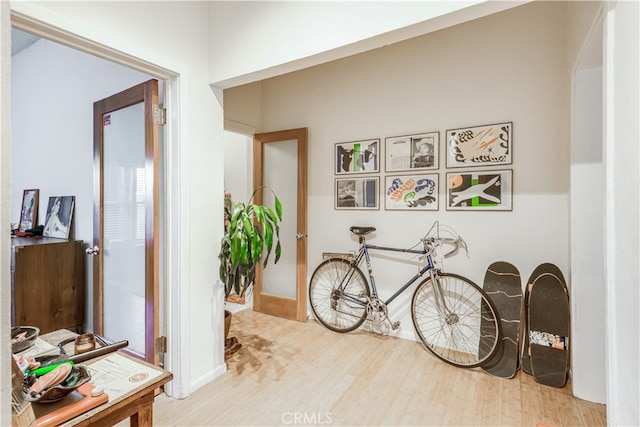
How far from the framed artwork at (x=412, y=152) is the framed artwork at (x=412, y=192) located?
9cm

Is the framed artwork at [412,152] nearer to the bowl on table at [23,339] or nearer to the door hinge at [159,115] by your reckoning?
the door hinge at [159,115]

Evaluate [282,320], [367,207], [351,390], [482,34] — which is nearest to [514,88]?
[482,34]

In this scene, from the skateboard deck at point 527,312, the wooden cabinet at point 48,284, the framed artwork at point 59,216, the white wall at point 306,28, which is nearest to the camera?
the white wall at point 306,28

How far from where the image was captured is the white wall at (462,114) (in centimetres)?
240

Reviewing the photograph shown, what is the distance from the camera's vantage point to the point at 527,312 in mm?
2406

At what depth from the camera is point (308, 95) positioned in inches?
138

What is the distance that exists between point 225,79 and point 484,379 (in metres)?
2.81

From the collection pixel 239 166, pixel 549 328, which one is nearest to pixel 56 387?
pixel 549 328

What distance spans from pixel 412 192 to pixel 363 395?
1727 millimetres

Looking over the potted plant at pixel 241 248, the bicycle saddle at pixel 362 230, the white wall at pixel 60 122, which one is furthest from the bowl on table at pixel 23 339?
the bicycle saddle at pixel 362 230

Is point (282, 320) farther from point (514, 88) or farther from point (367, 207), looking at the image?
point (514, 88)

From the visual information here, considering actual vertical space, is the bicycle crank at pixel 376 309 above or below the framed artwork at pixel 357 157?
below

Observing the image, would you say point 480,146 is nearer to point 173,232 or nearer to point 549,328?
point 549,328

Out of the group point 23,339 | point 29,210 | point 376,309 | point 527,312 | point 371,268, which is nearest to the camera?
point 23,339
